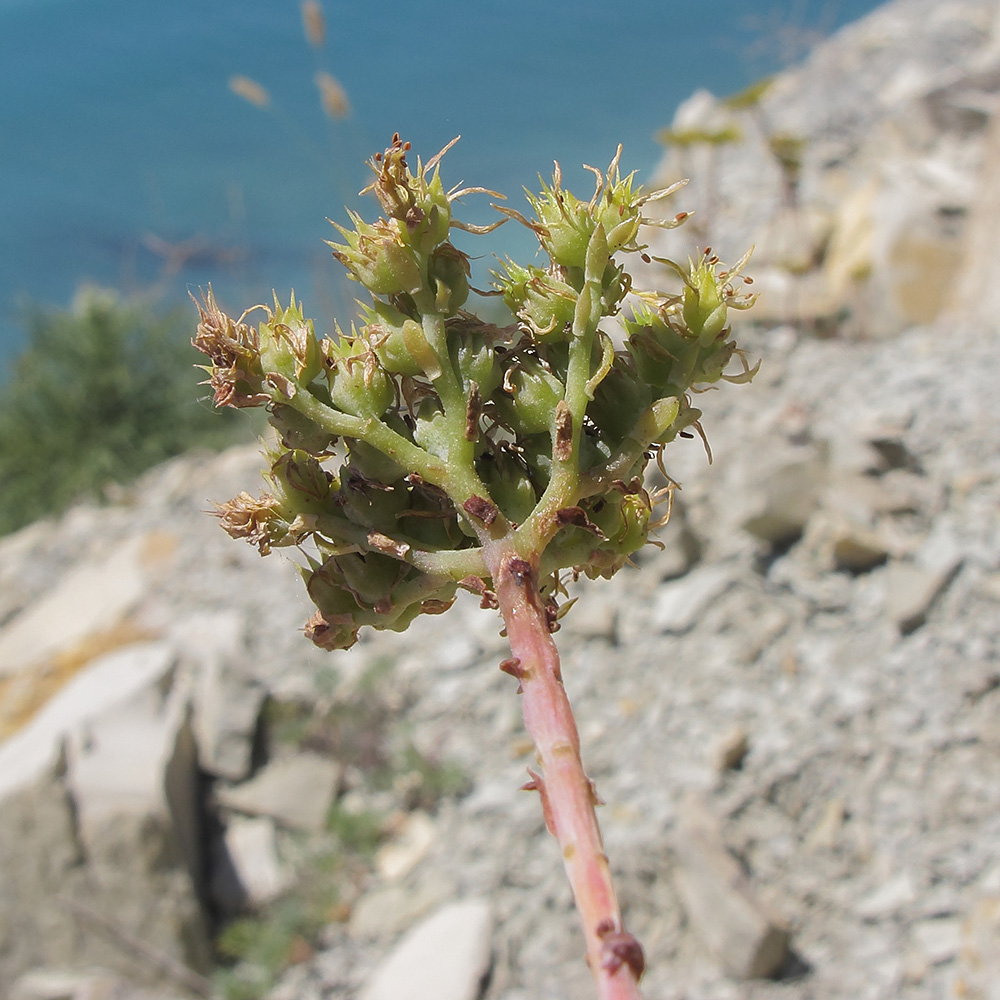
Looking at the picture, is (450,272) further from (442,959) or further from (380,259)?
(442,959)

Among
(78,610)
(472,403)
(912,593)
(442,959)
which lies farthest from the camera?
(78,610)

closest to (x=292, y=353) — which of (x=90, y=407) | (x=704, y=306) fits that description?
(x=704, y=306)

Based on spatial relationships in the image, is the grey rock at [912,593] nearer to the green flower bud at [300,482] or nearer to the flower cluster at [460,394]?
the flower cluster at [460,394]


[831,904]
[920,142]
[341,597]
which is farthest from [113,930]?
[920,142]

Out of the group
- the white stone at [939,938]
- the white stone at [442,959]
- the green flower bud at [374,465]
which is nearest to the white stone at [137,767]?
the white stone at [442,959]

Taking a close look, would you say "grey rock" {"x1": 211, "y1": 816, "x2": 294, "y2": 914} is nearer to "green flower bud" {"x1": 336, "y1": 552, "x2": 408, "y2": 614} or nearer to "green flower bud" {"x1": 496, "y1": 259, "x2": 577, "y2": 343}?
"green flower bud" {"x1": 336, "y1": 552, "x2": 408, "y2": 614}

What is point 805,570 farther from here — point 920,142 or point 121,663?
point 920,142
